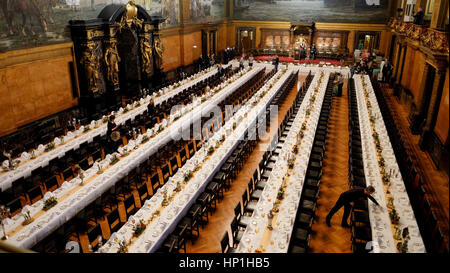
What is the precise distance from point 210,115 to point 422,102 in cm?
897

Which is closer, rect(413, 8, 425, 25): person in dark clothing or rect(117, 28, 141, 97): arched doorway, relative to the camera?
rect(413, 8, 425, 25): person in dark clothing

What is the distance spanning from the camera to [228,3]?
105 feet

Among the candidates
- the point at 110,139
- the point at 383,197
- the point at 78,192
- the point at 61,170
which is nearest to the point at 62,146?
the point at 61,170

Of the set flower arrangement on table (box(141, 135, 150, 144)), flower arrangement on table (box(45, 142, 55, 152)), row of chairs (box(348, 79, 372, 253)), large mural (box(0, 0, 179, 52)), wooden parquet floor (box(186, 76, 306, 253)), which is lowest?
wooden parquet floor (box(186, 76, 306, 253))

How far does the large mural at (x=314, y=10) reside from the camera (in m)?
29.1

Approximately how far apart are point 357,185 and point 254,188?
8.91 feet

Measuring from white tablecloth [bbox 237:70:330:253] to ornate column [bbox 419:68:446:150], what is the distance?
4191 mm

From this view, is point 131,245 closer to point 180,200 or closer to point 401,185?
point 180,200

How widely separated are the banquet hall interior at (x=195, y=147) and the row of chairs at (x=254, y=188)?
0.05 m

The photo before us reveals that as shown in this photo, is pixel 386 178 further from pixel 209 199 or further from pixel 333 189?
pixel 209 199

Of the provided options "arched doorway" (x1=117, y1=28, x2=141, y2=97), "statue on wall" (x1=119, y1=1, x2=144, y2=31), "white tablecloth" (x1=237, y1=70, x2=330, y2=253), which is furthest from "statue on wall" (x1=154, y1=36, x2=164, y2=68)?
"white tablecloth" (x1=237, y1=70, x2=330, y2=253)

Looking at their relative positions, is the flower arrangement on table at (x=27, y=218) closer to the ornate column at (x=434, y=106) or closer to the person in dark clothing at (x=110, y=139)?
the person in dark clothing at (x=110, y=139)

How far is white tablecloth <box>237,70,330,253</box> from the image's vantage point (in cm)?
592

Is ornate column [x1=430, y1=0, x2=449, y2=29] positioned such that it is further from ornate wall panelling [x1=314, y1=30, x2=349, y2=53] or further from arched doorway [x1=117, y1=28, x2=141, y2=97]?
ornate wall panelling [x1=314, y1=30, x2=349, y2=53]
